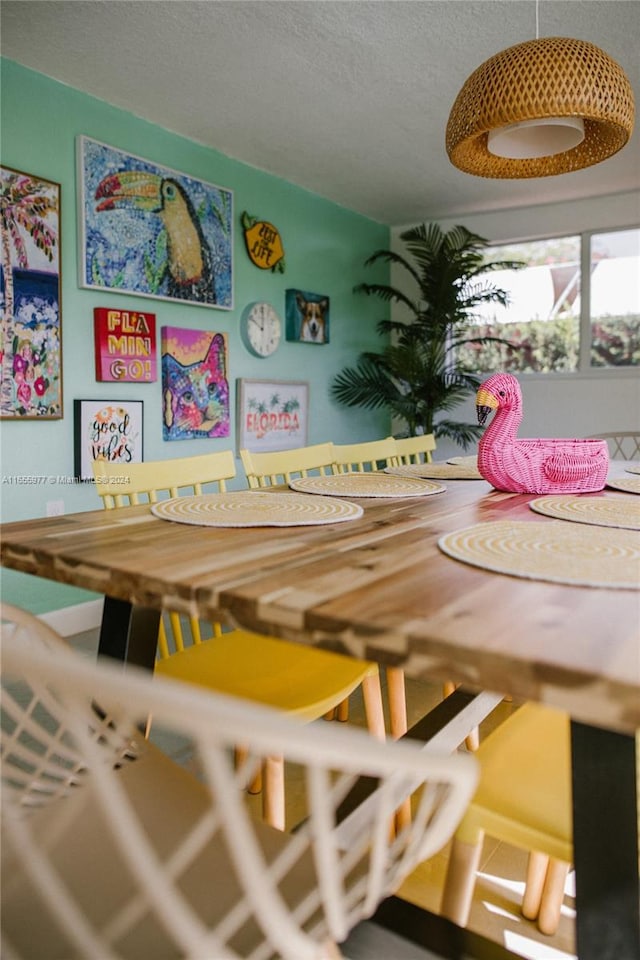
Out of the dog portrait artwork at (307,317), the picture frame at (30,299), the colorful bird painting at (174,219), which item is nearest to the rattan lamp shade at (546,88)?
the picture frame at (30,299)

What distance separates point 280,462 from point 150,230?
1.86 meters

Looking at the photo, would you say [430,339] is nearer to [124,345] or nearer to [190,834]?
[124,345]

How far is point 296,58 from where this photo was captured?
2.73 m

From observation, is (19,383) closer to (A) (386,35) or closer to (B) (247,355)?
(B) (247,355)

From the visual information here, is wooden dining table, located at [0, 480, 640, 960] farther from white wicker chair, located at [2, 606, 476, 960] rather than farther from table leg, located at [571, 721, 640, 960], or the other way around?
white wicker chair, located at [2, 606, 476, 960]

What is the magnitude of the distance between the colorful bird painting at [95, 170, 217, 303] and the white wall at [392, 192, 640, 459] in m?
2.29

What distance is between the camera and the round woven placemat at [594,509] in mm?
1205

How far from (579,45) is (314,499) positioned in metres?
1.10

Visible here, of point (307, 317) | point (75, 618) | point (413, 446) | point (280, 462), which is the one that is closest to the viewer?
point (280, 462)

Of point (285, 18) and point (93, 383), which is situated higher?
point (285, 18)

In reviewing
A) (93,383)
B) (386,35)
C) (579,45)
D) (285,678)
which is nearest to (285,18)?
(386,35)

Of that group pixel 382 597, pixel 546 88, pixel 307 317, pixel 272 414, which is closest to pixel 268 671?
pixel 382 597

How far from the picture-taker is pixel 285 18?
2453mm

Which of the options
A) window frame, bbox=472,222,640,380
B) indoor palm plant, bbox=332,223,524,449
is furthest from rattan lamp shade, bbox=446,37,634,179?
window frame, bbox=472,222,640,380
